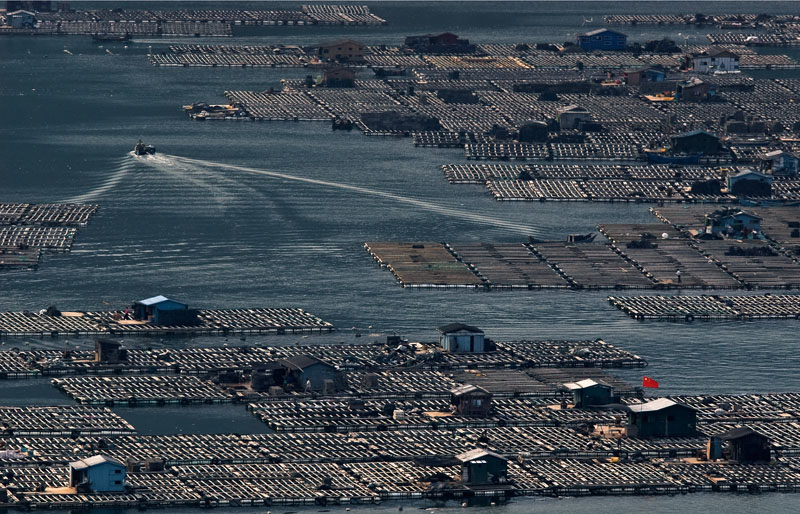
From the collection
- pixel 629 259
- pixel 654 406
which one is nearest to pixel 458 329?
pixel 654 406

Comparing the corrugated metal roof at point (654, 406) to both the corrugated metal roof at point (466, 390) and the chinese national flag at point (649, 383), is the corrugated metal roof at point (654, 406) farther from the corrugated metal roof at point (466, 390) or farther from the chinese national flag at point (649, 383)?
the corrugated metal roof at point (466, 390)

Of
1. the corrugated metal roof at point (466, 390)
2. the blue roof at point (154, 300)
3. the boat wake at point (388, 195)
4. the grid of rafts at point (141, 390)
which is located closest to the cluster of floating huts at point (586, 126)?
the boat wake at point (388, 195)

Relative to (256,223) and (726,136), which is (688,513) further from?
(726,136)

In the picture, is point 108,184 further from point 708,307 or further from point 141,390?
point 141,390

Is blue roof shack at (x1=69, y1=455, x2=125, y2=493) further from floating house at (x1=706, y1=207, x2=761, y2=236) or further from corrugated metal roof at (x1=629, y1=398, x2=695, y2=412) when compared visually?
floating house at (x1=706, y1=207, x2=761, y2=236)

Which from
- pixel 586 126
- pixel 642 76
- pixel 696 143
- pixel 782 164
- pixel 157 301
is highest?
pixel 642 76

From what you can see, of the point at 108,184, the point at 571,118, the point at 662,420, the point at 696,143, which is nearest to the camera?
the point at 662,420

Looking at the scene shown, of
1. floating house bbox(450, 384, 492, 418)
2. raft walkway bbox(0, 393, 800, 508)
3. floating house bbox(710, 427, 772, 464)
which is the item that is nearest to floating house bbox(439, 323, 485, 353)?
raft walkway bbox(0, 393, 800, 508)

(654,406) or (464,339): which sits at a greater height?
(464,339)
